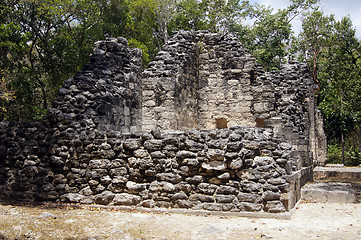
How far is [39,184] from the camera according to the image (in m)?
7.70

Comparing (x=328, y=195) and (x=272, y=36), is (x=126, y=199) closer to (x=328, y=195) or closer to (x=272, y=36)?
(x=328, y=195)

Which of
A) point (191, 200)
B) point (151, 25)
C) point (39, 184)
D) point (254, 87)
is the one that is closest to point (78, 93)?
point (39, 184)

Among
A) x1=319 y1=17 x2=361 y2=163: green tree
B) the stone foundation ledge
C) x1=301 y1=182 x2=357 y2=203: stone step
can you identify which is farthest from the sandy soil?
x1=319 y1=17 x2=361 y2=163: green tree

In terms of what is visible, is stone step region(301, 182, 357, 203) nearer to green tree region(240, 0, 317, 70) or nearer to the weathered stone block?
the weathered stone block

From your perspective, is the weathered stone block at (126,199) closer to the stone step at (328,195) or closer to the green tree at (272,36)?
the stone step at (328,195)

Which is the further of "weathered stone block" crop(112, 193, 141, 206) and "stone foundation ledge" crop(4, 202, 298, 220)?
"weathered stone block" crop(112, 193, 141, 206)

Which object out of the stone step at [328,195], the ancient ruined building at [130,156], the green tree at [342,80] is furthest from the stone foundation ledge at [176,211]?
the green tree at [342,80]

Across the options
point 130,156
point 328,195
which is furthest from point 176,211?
point 328,195

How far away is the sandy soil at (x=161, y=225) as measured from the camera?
532 centimetres

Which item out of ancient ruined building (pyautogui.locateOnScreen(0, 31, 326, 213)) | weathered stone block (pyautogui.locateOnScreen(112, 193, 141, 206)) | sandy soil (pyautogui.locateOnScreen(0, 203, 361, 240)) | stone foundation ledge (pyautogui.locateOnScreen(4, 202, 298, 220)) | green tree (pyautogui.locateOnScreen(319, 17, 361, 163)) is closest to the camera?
sandy soil (pyautogui.locateOnScreen(0, 203, 361, 240))

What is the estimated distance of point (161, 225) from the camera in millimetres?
5863

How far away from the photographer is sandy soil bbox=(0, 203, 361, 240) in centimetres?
532

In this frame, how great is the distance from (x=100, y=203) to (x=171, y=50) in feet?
23.0

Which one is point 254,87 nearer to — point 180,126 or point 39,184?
point 180,126
